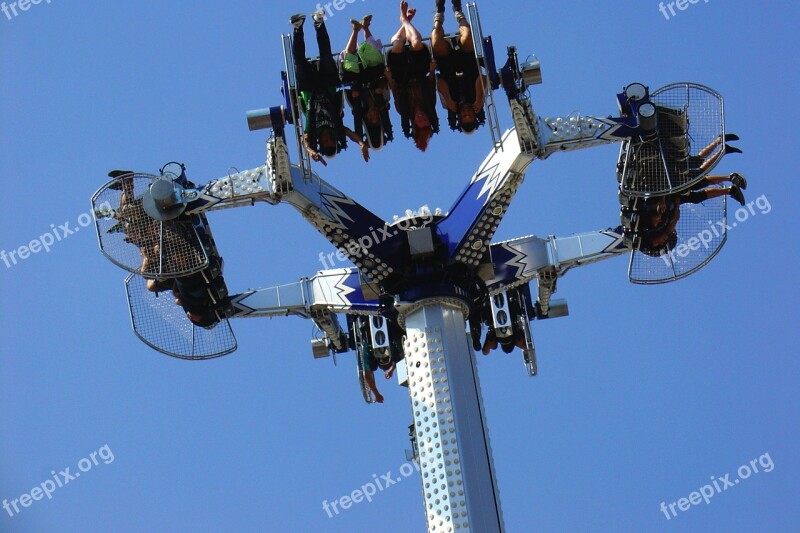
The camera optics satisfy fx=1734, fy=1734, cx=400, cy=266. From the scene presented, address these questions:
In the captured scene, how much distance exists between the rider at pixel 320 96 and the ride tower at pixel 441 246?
31cm

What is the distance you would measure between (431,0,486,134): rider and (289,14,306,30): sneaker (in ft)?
8.91

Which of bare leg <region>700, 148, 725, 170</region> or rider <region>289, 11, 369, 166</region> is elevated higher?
rider <region>289, 11, 369, 166</region>

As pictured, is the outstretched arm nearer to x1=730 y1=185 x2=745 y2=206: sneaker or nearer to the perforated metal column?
the perforated metal column

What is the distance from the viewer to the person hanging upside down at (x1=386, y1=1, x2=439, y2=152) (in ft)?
117

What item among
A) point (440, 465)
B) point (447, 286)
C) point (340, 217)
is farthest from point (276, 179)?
point (440, 465)

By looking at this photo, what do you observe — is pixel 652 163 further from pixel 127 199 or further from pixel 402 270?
pixel 127 199

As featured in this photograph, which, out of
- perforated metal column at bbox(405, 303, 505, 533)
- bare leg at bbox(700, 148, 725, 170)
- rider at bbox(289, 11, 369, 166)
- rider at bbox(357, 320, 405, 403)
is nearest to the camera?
perforated metal column at bbox(405, 303, 505, 533)

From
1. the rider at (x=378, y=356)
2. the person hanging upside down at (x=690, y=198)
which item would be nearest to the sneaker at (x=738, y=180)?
the person hanging upside down at (x=690, y=198)

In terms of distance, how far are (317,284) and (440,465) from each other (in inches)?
243

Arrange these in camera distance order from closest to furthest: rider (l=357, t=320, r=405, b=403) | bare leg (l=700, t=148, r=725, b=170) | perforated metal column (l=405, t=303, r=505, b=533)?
perforated metal column (l=405, t=303, r=505, b=533), bare leg (l=700, t=148, r=725, b=170), rider (l=357, t=320, r=405, b=403)

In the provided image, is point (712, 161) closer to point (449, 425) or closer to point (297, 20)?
point (449, 425)

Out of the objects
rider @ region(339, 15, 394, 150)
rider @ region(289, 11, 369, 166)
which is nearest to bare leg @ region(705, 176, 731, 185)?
rider @ region(339, 15, 394, 150)

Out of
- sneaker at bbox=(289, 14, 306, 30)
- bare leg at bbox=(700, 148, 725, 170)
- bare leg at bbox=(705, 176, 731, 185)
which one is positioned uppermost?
sneaker at bbox=(289, 14, 306, 30)

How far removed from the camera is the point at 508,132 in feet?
121
